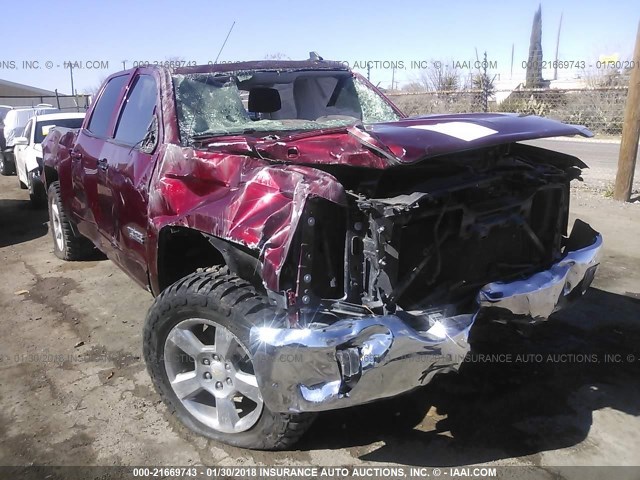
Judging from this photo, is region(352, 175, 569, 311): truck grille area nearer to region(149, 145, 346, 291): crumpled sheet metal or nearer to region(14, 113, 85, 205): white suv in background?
region(149, 145, 346, 291): crumpled sheet metal

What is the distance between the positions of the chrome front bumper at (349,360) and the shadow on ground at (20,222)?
6.06m

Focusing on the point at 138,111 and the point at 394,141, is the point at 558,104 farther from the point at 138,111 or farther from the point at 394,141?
the point at 394,141

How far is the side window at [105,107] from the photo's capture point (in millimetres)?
4426

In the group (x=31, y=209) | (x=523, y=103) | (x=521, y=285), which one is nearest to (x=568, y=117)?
(x=523, y=103)

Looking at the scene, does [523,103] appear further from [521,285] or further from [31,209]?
[521,285]

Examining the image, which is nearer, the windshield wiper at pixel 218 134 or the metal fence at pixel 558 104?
the windshield wiper at pixel 218 134

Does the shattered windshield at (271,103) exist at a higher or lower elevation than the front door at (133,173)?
higher

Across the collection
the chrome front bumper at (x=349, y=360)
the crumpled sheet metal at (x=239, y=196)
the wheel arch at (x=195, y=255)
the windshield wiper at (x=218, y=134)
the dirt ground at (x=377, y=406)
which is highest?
the windshield wiper at (x=218, y=134)

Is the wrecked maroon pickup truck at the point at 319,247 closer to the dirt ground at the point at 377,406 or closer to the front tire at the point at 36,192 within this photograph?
the dirt ground at the point at 377,406

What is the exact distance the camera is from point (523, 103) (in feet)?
66.5

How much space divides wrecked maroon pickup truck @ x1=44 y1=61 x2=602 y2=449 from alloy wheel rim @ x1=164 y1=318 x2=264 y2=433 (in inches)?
0.4

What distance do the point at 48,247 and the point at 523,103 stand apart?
1784 cm

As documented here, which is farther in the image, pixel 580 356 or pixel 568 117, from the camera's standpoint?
pixel 568 117

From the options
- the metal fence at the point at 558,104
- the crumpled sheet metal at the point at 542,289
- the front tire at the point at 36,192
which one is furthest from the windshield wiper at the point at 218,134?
the metal fence at the point at 558,104
